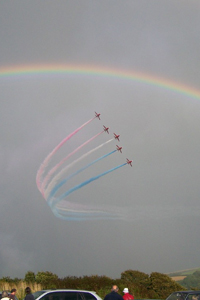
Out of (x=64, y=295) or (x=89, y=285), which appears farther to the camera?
(x=89, y=285)

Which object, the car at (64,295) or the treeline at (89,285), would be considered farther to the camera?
the treeline at (89,285)

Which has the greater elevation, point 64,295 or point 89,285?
point 89,285

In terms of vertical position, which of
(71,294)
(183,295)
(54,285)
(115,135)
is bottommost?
→ (183,295)

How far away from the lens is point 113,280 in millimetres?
30734

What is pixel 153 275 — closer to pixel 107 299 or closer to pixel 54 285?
pixel 54 285

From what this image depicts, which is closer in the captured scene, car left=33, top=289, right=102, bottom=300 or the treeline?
car left=33, top=289, right=102, bottom=300

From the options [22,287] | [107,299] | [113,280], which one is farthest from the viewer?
[113,280]

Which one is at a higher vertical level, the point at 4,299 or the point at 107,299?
the point at 4,299

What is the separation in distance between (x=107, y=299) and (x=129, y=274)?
31.1 meters

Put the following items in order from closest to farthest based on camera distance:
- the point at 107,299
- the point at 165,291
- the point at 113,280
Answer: the point at 107,299 < the point at 113,280 < the point at 165,291

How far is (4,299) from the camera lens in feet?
45.0

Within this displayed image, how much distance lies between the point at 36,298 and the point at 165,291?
856 inches

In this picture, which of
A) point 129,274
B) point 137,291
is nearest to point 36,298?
point 137,291

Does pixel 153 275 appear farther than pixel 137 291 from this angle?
Yes
